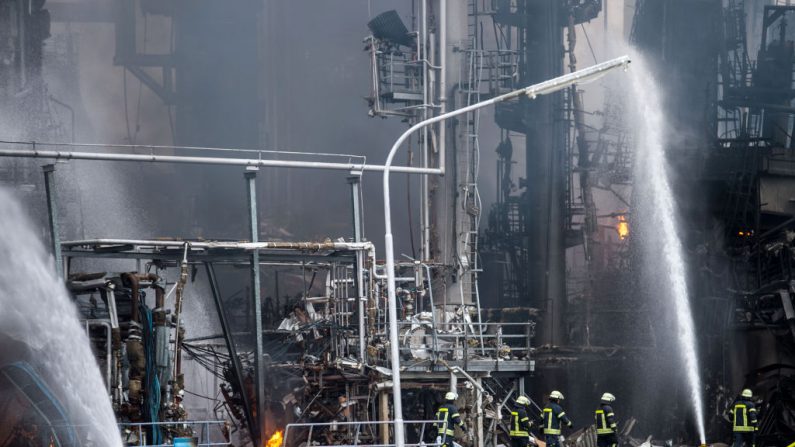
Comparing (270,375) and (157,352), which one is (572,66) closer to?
(270,375)

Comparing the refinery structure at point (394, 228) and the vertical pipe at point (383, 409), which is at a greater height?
the refinery structure at point (394, 228)

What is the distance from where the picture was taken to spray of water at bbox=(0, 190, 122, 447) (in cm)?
2419

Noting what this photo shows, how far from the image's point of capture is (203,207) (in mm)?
51188

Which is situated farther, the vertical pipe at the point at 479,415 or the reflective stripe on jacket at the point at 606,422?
the vertical pipe at the point at 479,415

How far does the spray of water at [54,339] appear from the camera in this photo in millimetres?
24188

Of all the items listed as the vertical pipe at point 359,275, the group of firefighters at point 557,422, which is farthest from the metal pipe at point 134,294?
the group of firefighters at point 557,422

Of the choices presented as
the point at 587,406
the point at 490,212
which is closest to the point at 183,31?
the point at 490,212

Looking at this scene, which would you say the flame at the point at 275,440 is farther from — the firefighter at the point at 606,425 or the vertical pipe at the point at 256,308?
the firefighter at the point at 606,425

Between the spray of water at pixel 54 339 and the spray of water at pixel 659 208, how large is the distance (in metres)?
20.0

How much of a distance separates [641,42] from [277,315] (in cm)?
1748

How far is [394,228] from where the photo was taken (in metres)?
53.6

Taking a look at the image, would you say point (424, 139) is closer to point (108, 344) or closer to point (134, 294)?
point (134, 294)

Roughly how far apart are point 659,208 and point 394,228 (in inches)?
629

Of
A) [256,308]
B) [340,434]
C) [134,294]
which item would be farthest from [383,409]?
[134,294]
